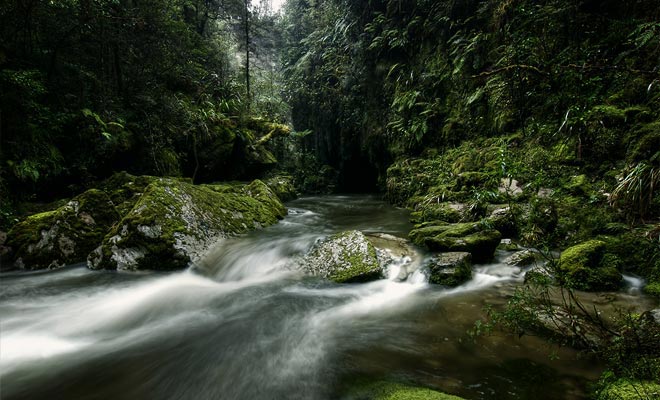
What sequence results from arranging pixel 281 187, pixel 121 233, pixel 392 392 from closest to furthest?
pixel 392 392, pixel 121 233, pixel 281 187

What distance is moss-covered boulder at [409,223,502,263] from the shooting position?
5.05m

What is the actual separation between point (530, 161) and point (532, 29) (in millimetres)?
4051

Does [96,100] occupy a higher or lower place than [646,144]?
higher

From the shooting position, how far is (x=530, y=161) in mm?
7160

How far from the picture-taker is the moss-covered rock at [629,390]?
6.12 feet

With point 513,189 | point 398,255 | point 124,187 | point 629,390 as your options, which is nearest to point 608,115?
point 513,189

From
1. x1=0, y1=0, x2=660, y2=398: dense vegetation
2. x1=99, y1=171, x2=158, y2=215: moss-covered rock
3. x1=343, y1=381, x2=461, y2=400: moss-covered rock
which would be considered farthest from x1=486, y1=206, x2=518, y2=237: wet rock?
x1=99, y1=171, x2=158, y2=215: moss-covered rock

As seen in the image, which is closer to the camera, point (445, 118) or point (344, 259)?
point (344, 259)

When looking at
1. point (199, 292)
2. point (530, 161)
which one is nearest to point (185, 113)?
point (199, 292)

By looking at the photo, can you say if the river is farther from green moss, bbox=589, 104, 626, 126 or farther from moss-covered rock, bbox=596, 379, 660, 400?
green moss, bbox=589, 104, 626, 126

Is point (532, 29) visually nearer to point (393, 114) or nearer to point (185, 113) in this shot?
point (393, 114)

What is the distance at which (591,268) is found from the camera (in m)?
4.01

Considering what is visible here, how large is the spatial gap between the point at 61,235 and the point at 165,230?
1.87 metres

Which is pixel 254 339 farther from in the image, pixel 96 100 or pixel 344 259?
pixel 96 100
